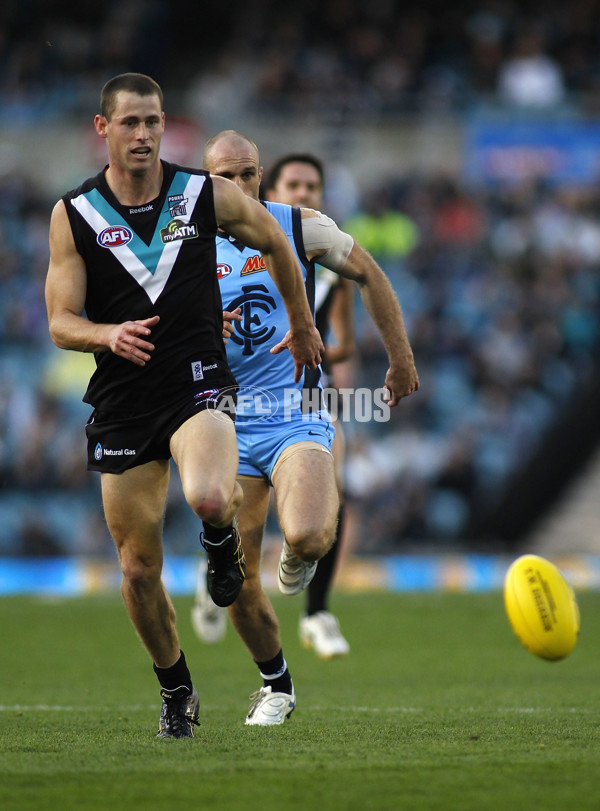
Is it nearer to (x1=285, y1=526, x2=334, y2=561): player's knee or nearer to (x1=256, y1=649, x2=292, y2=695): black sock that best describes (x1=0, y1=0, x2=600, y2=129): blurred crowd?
(x1=256, y1=649, x2=292, y2=695): black sock

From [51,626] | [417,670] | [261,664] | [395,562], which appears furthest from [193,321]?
[395,562]

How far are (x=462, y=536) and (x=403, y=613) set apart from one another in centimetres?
384

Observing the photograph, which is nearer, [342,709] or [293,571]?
[293,571]

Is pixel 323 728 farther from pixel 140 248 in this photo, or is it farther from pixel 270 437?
pixel 140 248

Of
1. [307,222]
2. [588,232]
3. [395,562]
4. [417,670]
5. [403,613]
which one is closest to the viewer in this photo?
[307,222]

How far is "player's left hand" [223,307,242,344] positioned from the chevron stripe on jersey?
2.27 ft

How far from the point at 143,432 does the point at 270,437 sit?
1.03 m

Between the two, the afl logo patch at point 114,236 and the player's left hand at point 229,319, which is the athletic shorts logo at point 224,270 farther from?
the afl logo patch at point 114,236

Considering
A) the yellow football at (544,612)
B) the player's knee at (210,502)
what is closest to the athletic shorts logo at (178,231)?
the player's knee at (210,502)

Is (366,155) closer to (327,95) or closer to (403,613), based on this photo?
(327,95)

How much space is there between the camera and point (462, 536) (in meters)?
16.9

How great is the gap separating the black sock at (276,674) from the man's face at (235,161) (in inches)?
92.6

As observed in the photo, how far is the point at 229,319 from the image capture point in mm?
6203

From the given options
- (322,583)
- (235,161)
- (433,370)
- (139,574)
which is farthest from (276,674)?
(433,370)
